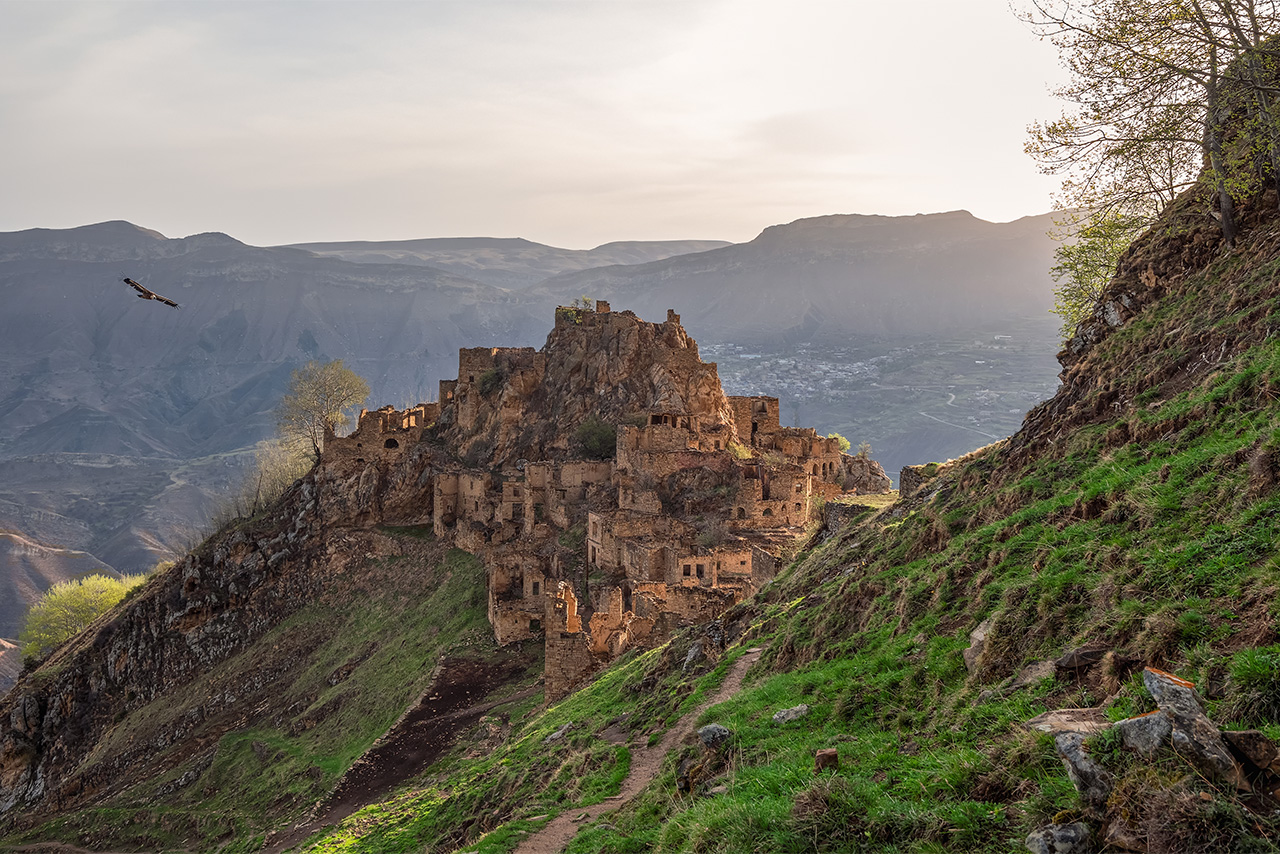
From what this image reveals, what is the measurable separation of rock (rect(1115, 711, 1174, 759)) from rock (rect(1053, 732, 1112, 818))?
0.98 ft

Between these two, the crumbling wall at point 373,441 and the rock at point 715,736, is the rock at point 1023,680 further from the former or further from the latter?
the crumbling wall at point 373,441

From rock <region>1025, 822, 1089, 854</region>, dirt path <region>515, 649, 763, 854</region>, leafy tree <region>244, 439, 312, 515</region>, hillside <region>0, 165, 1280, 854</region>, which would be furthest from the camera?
leafy tree <region>244, 439, 312, 515</region>

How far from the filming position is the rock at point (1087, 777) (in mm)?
6789

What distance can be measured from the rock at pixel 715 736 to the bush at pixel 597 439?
40.7 metres

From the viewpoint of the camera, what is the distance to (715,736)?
1238cm

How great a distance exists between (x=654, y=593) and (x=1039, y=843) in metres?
25.8

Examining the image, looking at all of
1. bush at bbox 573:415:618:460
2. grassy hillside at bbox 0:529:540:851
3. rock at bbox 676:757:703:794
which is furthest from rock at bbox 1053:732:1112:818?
bush at bbox 573:415:618:460

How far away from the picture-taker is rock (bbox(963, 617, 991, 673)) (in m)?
11.0

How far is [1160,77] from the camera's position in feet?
55.4

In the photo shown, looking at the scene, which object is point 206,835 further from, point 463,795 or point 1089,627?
point 1089,627

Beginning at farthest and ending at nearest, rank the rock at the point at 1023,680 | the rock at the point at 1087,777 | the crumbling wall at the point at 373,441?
the crumbling wall at the point at 373,441
the rock at the point at 1023,680
the rock at the point at 1087,777

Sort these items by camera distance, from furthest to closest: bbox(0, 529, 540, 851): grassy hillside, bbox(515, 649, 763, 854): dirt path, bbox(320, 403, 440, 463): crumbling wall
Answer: bbox(320, 403, 440, 463): crumbling wall < bbox(0, 529, 540, 851): grassy hillside < bbox(515, 649, 763, 854): dirt path

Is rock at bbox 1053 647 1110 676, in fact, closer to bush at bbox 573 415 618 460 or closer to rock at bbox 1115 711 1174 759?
rock at bbox 1115 711 1174 759

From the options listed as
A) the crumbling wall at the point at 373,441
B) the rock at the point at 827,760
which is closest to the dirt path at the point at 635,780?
the rock at the point at 827,760
